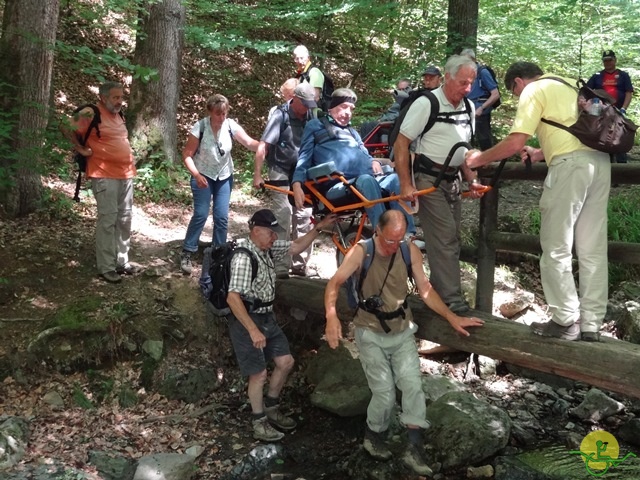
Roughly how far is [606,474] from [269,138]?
14.5 ft

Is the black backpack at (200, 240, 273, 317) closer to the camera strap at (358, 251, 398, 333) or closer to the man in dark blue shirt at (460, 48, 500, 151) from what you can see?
the camera strap at (358, 251, 398, 333)

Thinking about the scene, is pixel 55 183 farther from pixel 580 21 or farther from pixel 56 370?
pixel 580 21

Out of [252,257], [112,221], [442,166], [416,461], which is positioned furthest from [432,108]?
[112,221]

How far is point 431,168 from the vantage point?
4582 millimetres

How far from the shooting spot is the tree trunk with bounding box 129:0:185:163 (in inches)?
392

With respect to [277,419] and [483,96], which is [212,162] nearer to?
[277,419]

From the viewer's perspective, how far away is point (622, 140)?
3.79m

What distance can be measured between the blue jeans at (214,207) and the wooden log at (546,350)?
2432 millimetres

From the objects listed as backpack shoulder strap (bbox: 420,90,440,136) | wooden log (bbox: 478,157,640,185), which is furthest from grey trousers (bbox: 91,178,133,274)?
wooden log (bbox: 478,157,640,185)

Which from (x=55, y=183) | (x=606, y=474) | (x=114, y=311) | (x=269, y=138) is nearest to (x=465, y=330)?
(x=606, y=474)

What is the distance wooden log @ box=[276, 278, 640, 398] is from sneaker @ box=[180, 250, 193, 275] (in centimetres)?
272

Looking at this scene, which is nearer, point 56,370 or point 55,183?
Result: point 56,370

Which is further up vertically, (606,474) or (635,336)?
(635,336)

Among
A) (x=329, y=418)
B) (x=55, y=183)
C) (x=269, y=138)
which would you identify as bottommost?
(x=329, y=418)
